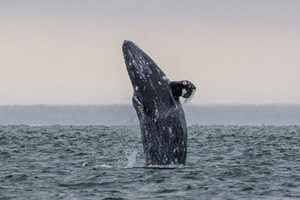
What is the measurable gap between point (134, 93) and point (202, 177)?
3725 mm

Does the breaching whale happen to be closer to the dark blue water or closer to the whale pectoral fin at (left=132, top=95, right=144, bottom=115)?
the whale pectoral fin at (left=132, top=95, right=144, bottom=115)

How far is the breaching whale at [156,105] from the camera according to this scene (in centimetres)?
3300

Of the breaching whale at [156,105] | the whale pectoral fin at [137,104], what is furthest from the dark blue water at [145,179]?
the whale pectoral fin at [137,104]

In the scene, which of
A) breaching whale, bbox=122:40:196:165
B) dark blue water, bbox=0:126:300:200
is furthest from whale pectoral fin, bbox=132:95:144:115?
dark blue water, bbox=0:126:300:200

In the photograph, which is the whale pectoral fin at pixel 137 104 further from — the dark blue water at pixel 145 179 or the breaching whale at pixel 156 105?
the dark blue water at pixel 145 179

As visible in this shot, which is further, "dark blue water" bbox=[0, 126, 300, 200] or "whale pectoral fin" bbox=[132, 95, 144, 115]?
"whale pectoral fin" bbox=[132, 95, 144, 115]

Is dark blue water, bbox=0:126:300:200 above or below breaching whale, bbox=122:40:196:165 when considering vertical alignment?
below

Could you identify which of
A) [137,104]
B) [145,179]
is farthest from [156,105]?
[145,179]

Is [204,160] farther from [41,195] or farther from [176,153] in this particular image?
[41,195]

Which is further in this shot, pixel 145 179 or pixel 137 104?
pixel 145 179

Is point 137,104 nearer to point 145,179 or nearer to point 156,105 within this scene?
point 156,105

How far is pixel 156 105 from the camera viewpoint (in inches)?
1303

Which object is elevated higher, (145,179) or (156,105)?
(156,105)

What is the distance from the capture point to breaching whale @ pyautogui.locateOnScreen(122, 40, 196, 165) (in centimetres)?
3300
